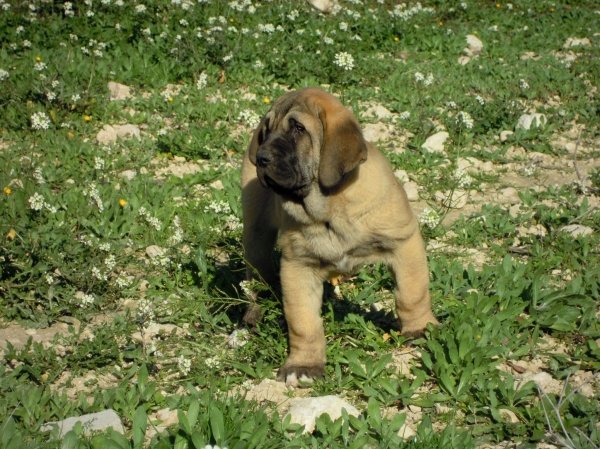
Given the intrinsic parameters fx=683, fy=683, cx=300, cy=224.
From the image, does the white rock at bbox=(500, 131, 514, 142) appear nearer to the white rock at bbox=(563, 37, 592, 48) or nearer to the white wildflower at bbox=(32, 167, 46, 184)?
the white rock at bbox=(563, 37, 592, 48)

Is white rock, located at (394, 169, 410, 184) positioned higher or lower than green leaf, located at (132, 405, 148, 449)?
higher

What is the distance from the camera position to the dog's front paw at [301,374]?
381 centimetres

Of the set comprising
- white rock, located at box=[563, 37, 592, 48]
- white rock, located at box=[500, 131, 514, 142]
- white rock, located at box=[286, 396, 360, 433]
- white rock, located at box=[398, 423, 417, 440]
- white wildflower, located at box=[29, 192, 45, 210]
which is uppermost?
white rock, located at box=[563, 37, 592, 48]

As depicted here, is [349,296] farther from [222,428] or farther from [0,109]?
[0,109]

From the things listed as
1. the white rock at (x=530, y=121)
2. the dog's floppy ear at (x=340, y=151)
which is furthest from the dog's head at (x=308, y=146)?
the white rock at (x=530, y=121)

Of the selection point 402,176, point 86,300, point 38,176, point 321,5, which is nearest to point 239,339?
point 86,300

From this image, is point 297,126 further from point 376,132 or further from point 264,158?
point 376,132

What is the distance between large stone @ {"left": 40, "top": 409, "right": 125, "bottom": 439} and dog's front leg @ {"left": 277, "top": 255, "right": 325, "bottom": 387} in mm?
984

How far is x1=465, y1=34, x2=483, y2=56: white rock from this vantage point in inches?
381

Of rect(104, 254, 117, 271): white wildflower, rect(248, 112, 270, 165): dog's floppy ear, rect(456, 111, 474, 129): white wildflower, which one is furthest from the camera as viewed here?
rect(456, 111, 474, 129): white wildflower

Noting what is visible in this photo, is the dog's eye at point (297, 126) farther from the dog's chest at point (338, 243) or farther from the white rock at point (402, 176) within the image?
the white rock at point (402, 176)

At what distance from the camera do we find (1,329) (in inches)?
172

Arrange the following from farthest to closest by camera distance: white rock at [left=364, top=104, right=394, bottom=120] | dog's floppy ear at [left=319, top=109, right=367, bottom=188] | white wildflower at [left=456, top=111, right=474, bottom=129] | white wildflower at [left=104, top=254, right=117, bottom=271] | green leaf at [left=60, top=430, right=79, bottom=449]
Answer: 1. white rock at [left=364, top=104, right=394, bottom=120]
2. white wildflower at [left=456, top=111, right=474, bottom=129]
3. white wildflower at [left=104, top=254, right=117, bottom=271]
4. dog's floppy ear at [left=319, top=109, right=367, bottom=188]
5. green leaf at [left=60, top=430, right=79, bottom=449]

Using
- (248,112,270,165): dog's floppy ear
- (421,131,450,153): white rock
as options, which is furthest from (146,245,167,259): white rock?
A: (421,131,450,153): white rock
